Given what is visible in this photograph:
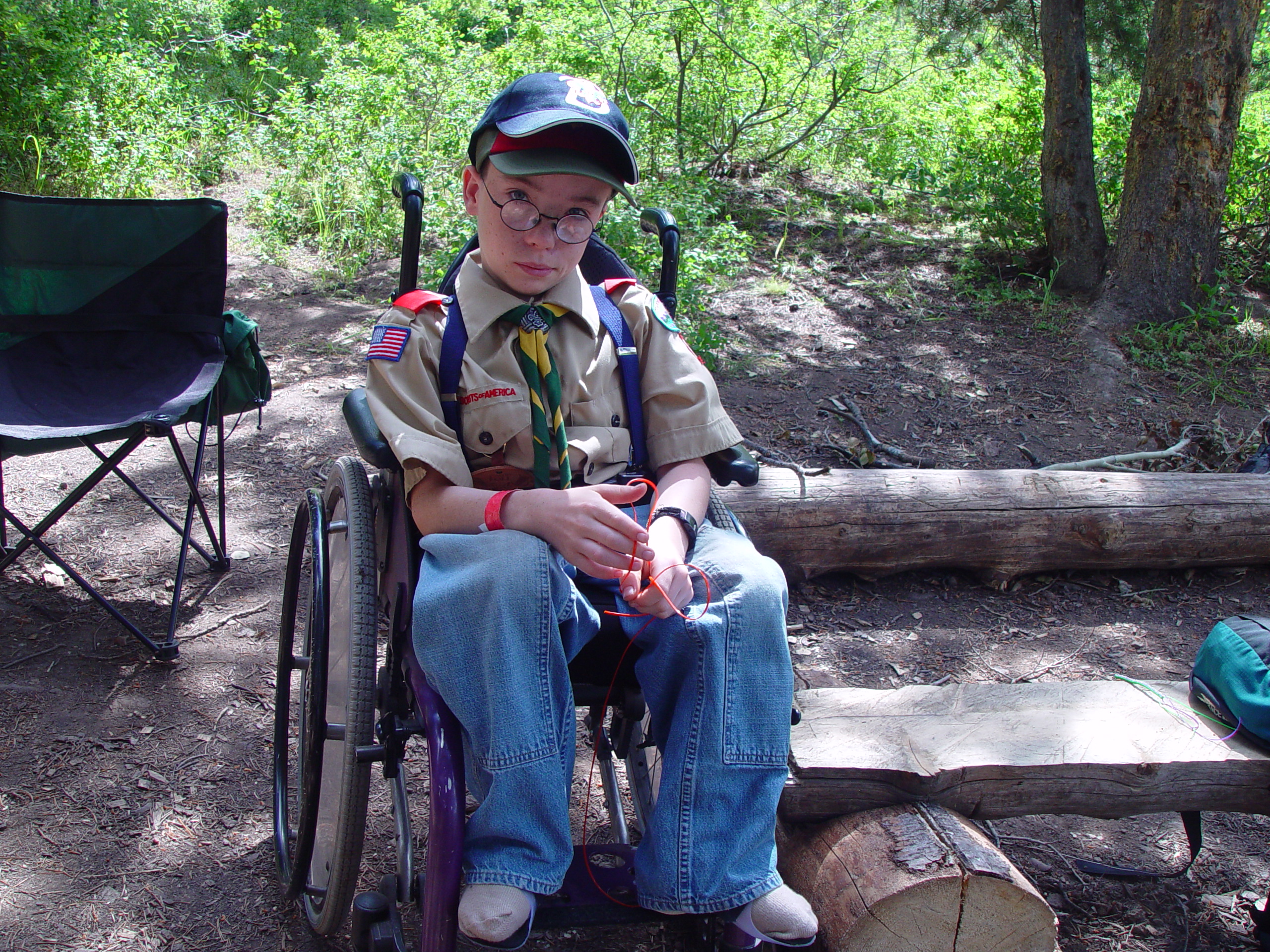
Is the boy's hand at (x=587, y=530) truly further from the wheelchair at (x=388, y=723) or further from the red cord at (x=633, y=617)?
the wheelchair at (x=388, y=723)

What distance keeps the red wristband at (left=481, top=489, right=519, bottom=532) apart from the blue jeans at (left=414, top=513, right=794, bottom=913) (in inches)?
2.9

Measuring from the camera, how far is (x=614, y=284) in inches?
81.7

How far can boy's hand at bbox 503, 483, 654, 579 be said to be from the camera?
1585 mm

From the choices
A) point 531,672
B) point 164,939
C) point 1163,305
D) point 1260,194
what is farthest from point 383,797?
point 1260,194

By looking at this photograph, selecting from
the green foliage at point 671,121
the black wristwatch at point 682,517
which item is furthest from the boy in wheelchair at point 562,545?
the green foliage at point 671,121

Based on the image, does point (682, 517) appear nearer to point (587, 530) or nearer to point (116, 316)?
point (587, 530)

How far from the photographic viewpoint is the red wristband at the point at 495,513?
66.2 inches

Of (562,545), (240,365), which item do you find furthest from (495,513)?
(240,365)

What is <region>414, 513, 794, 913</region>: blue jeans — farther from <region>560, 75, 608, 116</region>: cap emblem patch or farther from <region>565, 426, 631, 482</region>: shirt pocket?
<region>560, 75, 608, 116</region>: cap emblem patch

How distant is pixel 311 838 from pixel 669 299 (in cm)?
133

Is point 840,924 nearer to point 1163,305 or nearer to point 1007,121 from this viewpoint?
point 1163,305

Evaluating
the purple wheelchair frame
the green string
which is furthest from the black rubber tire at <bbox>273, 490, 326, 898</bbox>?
the green string

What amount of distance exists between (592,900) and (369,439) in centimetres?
89

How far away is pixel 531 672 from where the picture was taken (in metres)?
1.53
